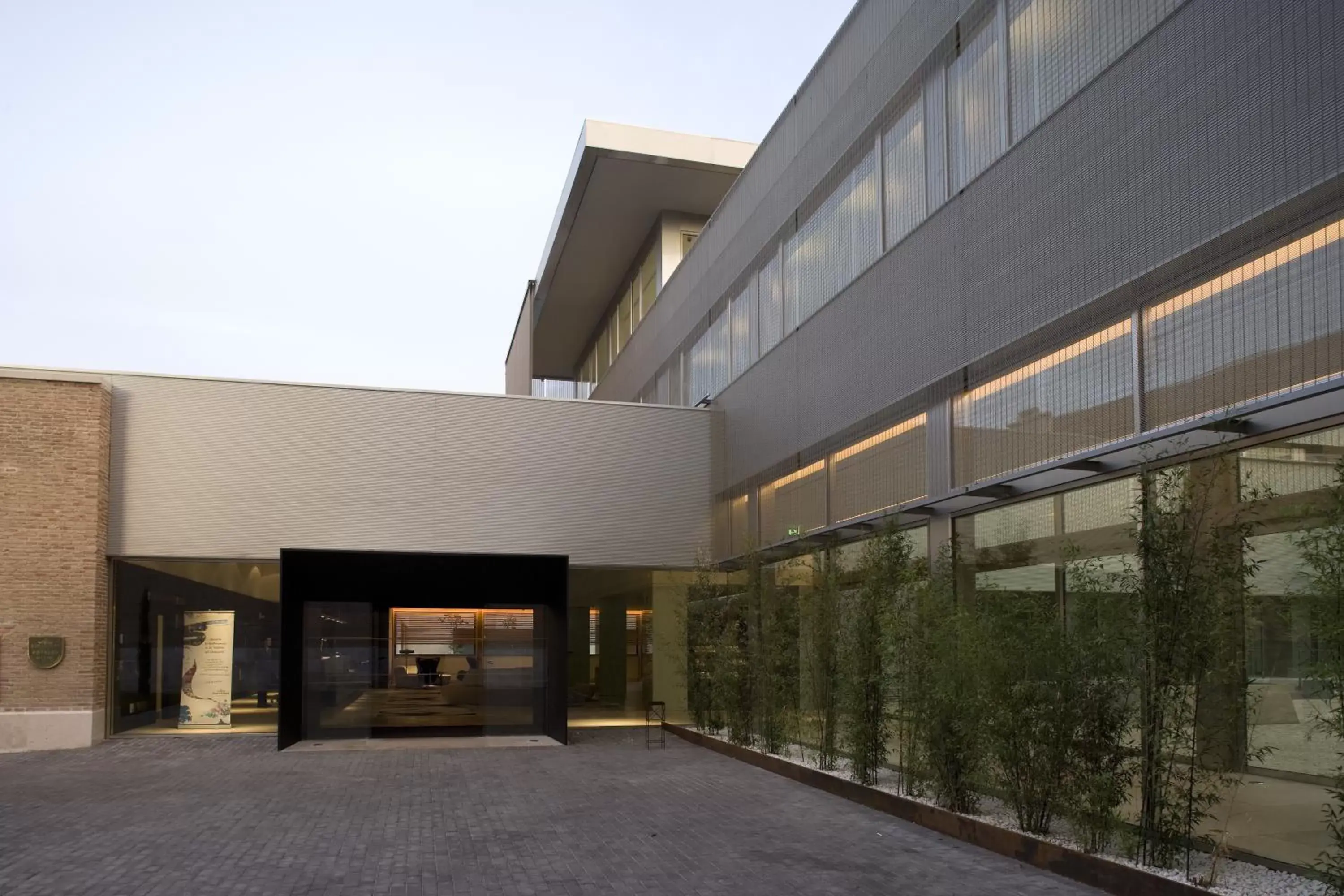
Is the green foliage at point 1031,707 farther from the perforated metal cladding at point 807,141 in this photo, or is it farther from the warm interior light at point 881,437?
the perforated metal cladding at point 807,141

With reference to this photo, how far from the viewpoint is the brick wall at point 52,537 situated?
1488 cm

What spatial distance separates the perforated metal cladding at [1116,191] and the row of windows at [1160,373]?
0.28 m

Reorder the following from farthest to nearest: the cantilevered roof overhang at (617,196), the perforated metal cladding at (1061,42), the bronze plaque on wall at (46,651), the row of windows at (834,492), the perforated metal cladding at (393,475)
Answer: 1. the cantilevered roof overhang at (617,196)
2. the perforated metal cladding at (393,475)
3. the bronze plaque on wall at (46,651)
4. the row of windows at (834,492)
5. the perforated metal cladding at (1061,42)

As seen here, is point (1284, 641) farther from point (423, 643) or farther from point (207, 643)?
point (207, 643)

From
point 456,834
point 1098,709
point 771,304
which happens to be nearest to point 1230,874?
point 1098,709

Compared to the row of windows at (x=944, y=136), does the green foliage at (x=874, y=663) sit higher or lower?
lower

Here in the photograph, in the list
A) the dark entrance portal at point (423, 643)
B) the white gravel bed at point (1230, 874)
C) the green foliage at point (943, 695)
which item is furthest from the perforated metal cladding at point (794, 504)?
the white gravel bed at point (1230, 874)

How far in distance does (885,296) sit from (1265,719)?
20.9 ft

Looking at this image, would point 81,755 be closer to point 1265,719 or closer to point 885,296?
point 885,296

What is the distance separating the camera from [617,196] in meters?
21.5

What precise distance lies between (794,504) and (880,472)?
2.84m

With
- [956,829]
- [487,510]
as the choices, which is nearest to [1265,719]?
[956,829]

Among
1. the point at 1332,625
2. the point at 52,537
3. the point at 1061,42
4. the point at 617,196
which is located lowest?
the point at 1332,625

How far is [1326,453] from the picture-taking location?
20.3 ft
